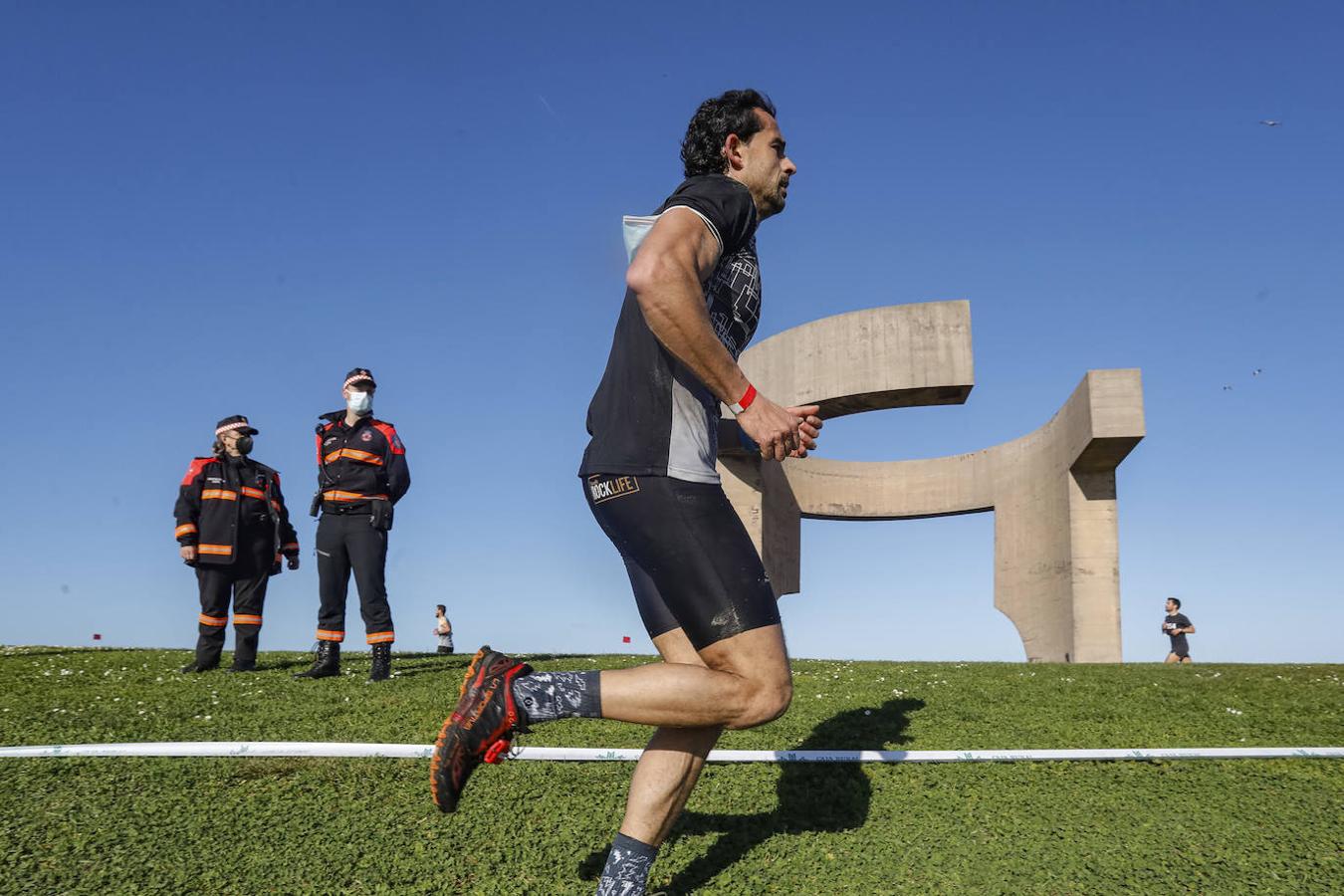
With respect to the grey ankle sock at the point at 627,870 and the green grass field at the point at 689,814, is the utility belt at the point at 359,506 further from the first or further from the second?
the grey ankle sock at the point at 627,870

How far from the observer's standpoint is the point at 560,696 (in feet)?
6.60

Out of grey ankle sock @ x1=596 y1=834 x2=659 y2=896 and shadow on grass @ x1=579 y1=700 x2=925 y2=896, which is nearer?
grey ankle sock @ x1=596 y1=834 x2=659 y2=896

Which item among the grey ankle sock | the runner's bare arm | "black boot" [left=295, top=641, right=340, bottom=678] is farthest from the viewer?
"black boot" [left=295, top=641, right=340, bottom=678]

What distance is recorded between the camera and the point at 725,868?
2652 mm

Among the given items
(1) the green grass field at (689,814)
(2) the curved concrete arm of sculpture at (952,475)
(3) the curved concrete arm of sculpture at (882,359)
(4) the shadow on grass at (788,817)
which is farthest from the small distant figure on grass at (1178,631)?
(4) the shadow on grass at (788,817)

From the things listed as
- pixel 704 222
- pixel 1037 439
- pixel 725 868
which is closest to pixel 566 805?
pixel 725 868

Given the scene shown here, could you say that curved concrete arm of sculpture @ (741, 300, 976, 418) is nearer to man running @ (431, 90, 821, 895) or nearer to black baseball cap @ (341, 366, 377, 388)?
black baseball cap @ (341, 366, 377, 388)

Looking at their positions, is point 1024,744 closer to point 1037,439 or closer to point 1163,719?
point 1163,719

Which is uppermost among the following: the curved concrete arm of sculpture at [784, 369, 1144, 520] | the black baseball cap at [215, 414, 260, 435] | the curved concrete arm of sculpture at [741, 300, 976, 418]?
the curved concrete arm of sculpture at [741, 300, 976, 418]

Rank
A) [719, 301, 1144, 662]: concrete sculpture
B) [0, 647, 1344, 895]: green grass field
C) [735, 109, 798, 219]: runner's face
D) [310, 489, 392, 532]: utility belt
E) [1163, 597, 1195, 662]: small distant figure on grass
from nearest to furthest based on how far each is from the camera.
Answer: [735, 109, 798, 219]: runner's face < [0, 647, 1344, 895]: green grass field < [310, 489, 392, 532]: utility belt < [1163, 597, 1195, 662]: small distant figure on grass < [719, 301, 1144, 662]: concrete sculpture

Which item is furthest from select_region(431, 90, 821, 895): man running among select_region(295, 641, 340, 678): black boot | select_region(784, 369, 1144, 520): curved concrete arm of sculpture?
select_region(784, 369, 1144, 520): curved concrete arm of sculpture

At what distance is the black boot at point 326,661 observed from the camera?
625cm

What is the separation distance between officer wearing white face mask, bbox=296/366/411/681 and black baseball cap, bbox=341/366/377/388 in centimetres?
1

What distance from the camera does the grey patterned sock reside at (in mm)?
2010
